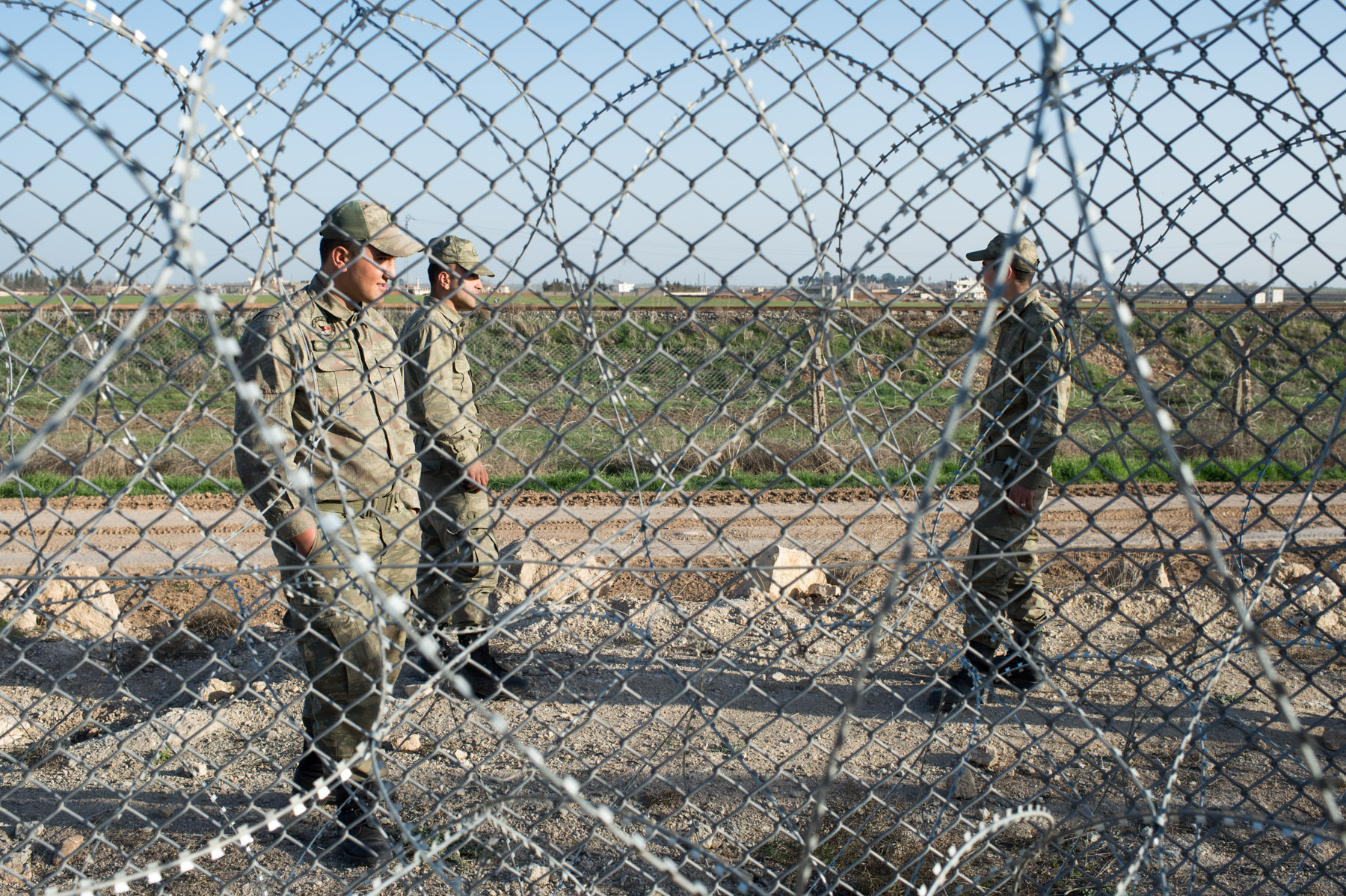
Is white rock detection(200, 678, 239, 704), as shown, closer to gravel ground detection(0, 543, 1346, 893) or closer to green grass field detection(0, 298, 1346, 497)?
gravel ground detection(0, 543, 1346, 893)

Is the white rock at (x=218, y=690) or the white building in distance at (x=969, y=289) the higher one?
the white building in distance at (x=969, y=289)

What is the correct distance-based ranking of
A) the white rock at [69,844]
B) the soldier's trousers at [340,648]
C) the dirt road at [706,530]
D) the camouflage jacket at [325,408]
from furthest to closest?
the dirt road at [706,530] → the soldier's trousers at [340,648] → the camouflage jacket at [325,408] → the white rock at [69,844]

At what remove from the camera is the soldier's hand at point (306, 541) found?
2.96m

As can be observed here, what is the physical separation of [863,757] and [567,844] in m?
1.20

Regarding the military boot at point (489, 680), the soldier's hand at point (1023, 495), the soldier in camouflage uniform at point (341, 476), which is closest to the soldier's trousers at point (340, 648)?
the soldier in camouflage uniform at point (341, 476)

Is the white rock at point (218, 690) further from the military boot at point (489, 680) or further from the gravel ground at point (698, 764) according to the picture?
the military boot at point (489, 680)

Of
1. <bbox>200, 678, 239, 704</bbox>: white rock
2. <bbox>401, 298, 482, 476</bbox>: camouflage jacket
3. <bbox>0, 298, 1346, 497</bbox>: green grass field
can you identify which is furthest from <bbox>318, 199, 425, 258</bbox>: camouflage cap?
<bbox>200, 678, 239, 704</bbox>: white rock

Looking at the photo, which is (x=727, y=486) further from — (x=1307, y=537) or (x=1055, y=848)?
(x=1055, y=848)

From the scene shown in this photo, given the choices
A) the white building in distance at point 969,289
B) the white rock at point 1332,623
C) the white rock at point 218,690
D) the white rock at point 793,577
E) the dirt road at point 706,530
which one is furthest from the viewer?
the dirt road at point 706,530

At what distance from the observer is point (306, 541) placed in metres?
2.97

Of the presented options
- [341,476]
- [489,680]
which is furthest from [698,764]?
[341,476]

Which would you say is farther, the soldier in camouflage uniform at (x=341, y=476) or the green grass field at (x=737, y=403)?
the soldier in camouflage uniform at (x=341, y=476)

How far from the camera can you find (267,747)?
141 inches

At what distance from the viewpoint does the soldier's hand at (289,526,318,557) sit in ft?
9.70
